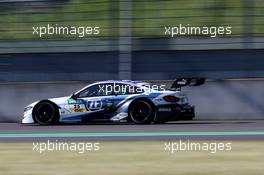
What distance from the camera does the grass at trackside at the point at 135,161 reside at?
28.2 feet

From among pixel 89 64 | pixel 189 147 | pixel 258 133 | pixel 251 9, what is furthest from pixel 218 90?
pixel 189 147

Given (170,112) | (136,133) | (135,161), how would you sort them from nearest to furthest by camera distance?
(135,161) < (136,133) < (170,112)

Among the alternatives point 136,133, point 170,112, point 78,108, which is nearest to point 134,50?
point 78,108

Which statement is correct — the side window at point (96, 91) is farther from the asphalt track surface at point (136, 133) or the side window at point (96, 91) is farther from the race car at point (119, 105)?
the asphalt track surface at point (136, 133)

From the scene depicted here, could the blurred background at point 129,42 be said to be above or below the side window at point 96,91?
above

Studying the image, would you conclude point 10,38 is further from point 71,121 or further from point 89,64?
point 71,121

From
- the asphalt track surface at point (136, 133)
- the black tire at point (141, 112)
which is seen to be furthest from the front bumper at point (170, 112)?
the asphalt track surface at point (136, 133)

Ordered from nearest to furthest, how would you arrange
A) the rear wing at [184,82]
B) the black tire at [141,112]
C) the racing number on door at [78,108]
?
the black tire at [141,112]
the rear wing at [184,82]
the racing number on door at [78,108]

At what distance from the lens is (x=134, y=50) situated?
2058cm

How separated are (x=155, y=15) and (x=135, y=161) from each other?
11225mm

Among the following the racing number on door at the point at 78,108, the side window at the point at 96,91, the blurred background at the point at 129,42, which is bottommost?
the racing number on door at the point at 78,108

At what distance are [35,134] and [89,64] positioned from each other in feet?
21.3

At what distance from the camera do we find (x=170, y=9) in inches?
795

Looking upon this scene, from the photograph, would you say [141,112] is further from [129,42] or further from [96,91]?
[129,42]
